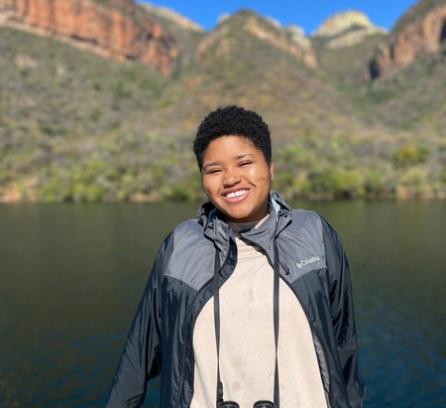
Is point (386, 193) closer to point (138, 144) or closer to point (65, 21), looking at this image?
point (138, 144)

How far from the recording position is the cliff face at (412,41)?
172 metres

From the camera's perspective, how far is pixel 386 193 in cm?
6894

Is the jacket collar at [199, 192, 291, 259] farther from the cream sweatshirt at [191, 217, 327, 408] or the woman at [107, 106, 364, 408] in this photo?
the cream sweatshirt at [191, 217, 327, 408]

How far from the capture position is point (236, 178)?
8.89 ft

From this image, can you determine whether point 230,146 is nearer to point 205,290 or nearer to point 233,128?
point 233,128

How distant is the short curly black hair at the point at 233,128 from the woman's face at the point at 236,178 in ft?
0.10

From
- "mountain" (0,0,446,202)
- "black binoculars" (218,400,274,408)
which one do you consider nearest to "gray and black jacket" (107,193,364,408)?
"black binoculars" (218,400,274,408)

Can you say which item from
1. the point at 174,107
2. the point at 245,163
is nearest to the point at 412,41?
the point at 174,107

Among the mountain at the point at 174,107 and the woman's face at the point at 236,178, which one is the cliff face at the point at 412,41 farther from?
the woman's face at the point at 236,178

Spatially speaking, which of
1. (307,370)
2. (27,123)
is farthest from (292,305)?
(27,123)

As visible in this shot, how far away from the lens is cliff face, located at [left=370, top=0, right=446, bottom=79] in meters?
172

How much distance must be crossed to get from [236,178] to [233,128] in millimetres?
299

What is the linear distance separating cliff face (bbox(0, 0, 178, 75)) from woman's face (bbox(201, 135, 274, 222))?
176443 mm

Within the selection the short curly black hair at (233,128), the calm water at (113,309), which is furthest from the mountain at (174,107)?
the short curly black hair at (233,128)
